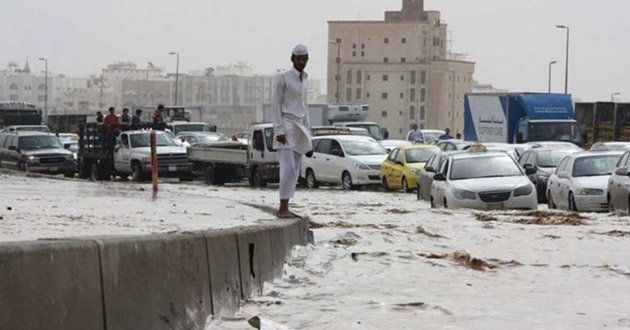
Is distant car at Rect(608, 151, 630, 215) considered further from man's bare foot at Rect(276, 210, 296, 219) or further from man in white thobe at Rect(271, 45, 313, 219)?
man in white thobe at Rect(271, 45, 313, 219)

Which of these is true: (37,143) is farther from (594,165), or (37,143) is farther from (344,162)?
(594,165)

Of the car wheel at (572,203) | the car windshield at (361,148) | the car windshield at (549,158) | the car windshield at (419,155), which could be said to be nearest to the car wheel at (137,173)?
the car windshield at (361,148)

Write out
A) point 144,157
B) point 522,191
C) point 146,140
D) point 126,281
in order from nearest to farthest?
point 126,281 → point 522,191 → point 144,157 → point 146,140

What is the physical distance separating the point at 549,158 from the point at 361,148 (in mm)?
6889

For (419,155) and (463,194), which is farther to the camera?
(419,155)

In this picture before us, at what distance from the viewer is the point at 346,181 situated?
3716 centimetres

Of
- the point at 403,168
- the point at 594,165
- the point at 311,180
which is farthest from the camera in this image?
the point at 311,180

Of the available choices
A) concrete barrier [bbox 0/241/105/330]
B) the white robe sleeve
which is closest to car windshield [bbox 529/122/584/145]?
the white robe sleeve

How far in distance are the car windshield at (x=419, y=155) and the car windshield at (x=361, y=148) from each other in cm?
135

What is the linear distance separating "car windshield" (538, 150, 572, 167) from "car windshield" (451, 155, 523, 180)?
7.18 meters

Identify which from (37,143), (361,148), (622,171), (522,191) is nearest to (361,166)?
(361,148)

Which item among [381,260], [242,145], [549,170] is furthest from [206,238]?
[242,145]

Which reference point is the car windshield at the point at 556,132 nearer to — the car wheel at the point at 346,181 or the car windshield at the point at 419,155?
the car windshield at the point at 419,155

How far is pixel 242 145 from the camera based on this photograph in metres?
42.9
